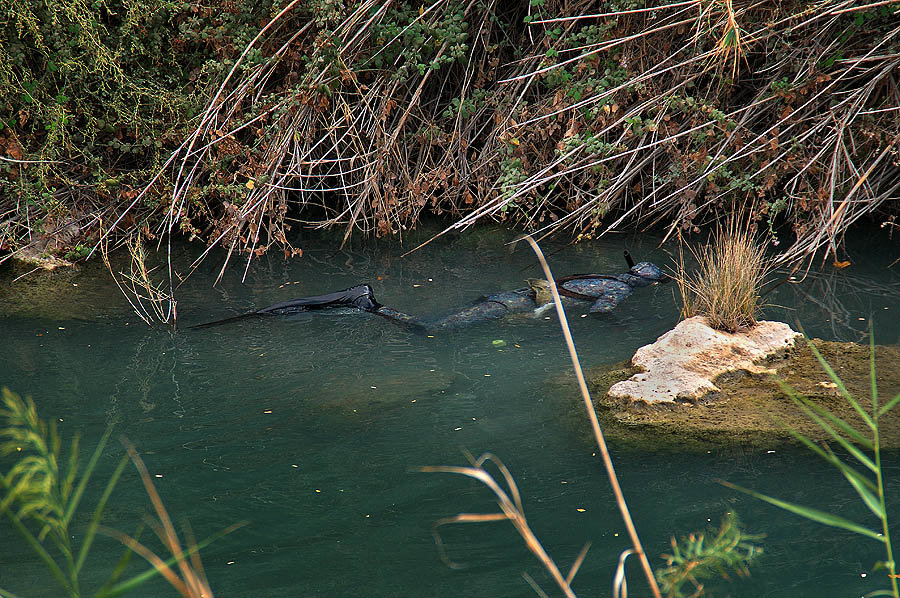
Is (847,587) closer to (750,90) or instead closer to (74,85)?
(750,90)

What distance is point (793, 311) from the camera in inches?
212

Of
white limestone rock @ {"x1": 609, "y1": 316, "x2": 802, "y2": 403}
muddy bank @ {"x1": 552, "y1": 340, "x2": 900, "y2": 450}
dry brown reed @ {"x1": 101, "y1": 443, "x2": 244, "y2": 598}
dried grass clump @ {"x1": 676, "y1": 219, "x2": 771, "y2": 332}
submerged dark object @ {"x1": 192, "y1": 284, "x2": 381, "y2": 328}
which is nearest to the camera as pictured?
dry brown reed @ {"x1": 101, "y1": 443, "x2": 244, "y2": 598}

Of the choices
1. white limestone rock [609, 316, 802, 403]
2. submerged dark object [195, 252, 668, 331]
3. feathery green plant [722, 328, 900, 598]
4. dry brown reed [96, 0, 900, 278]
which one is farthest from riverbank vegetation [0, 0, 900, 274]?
feathery green plant [722, 328, 900, 598]

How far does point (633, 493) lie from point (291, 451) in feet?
4.85

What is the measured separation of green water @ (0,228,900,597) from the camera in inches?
118

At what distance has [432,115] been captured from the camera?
26.3ft

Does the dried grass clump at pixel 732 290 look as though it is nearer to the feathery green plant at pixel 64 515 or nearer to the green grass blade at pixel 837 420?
the green grass blade at pixel 837 420

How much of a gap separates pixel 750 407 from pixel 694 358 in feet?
1.25

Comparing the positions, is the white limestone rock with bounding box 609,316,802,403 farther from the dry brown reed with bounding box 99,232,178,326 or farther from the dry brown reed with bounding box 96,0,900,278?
the dry brown reed with bounding box 99,232,178,326

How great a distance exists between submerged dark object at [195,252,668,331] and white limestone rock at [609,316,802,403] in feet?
3.69

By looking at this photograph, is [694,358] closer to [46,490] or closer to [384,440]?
[384,440]

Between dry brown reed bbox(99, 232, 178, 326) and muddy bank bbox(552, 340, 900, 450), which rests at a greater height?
dry brown reed bbox(99, 232, 178, 326)

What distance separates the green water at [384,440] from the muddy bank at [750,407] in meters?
0.09

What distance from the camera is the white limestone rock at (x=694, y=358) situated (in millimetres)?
4102
